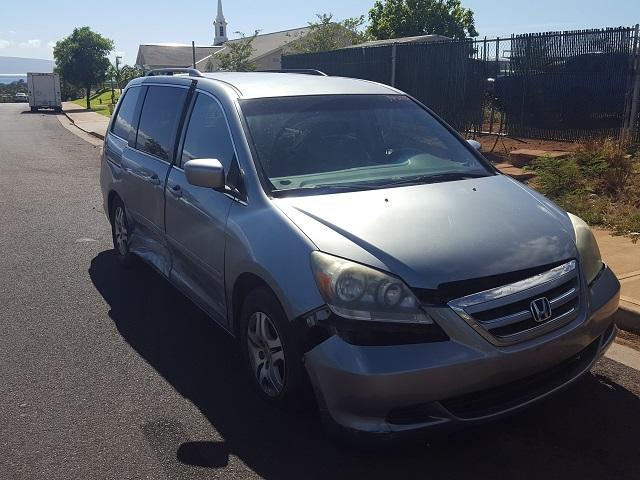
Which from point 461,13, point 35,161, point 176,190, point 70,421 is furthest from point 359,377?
point 461,13

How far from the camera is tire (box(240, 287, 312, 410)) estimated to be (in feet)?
10.7

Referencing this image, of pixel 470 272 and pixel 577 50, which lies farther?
pixel 577 50

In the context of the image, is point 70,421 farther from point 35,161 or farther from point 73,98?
point 73,98

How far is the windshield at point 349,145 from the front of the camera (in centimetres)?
405

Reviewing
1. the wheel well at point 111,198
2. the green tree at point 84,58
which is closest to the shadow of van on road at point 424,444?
the wheel well at point 111,198

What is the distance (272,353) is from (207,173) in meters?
1.12

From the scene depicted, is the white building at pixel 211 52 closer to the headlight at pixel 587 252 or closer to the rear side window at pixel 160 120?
the rear side window at pixel 160 120

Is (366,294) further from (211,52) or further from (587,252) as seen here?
(211,52)

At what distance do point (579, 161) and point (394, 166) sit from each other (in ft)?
18.3

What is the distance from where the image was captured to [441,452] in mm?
3264

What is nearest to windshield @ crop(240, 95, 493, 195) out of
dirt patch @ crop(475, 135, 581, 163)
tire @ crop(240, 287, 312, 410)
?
tire @ crop(240, 287, 312, 410)

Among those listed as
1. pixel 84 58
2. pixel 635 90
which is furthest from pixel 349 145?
pixel 84 58

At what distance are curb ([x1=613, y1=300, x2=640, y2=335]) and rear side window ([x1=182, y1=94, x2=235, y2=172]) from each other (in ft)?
9.54

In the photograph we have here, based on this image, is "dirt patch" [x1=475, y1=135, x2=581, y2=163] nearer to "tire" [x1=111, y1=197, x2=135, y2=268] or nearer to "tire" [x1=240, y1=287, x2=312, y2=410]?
"tire" [x1=111, y1=197, x2=135, y2=268]
